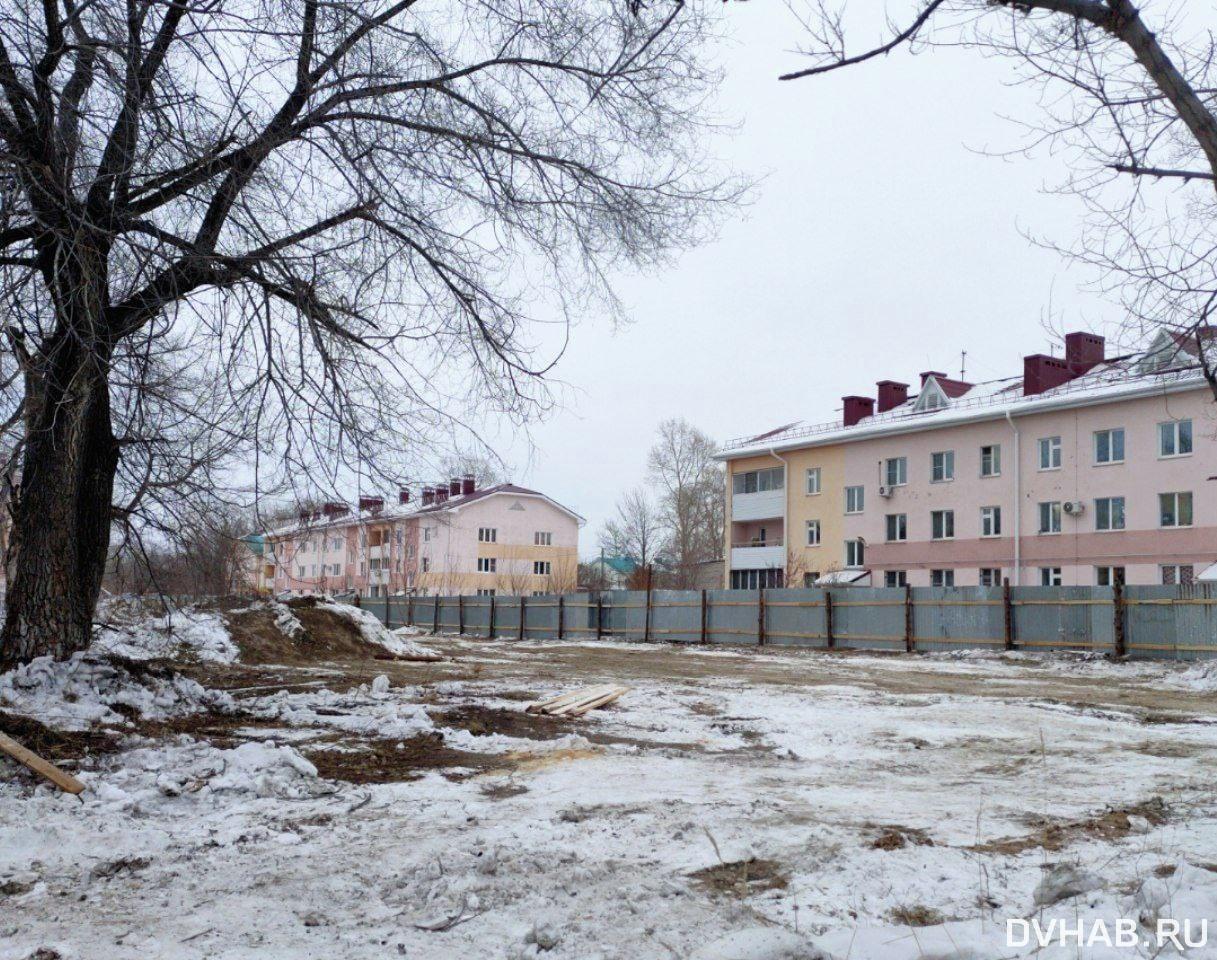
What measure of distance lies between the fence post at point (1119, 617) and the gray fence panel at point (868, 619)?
5430mm

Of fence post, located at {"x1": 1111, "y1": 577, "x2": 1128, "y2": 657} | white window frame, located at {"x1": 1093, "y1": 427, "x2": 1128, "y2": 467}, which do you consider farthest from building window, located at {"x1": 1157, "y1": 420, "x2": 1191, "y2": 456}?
fence post, located at {"x1": 1111, "y1": 577, "x2": 1128, "y2": 657}

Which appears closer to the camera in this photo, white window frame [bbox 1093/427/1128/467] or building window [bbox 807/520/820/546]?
white window frame [bbox 1093/427/1128/467]

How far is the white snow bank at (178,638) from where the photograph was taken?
16.7 meters

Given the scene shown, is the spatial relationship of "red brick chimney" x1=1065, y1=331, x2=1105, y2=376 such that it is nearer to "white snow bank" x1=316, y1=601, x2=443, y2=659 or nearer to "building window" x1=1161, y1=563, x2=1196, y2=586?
"white snow bank" x1=316, y1=601, x2=443, y2=659

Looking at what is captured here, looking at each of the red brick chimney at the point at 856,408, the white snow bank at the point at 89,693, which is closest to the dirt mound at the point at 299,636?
the white snow bank at the point at 89,693

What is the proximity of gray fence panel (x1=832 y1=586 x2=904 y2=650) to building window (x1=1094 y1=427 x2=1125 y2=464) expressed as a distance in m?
11.2

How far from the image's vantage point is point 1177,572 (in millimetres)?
31297

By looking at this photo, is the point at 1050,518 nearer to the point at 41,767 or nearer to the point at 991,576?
the point at 991,576

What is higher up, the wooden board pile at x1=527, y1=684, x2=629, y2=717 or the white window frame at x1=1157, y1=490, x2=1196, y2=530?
the white window frame at x1=1157, y1=490, x2=1196, y2=530

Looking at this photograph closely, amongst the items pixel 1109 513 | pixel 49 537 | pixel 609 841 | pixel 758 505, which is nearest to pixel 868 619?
pixel 1109 513

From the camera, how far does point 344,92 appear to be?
28.7ft

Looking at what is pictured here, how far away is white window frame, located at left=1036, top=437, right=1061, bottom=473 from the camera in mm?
34688

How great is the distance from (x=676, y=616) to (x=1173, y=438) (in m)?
15.9

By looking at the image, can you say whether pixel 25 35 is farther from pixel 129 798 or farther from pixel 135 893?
pixel 135 893
